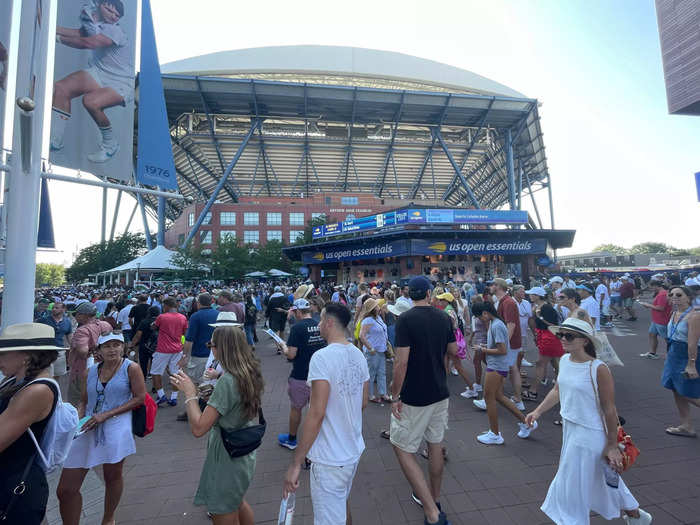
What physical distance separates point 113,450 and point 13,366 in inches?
52.7

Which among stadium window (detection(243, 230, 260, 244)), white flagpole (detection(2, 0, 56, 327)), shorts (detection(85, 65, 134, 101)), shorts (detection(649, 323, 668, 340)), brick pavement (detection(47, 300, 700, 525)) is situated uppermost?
stadium window (detection(243, 230, 260, 244))

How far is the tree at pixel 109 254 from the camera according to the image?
50.9 m

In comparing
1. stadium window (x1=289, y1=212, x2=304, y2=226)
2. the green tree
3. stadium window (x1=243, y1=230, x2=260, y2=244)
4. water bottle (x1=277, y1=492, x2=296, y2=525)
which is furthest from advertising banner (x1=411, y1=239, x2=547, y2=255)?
the green tree

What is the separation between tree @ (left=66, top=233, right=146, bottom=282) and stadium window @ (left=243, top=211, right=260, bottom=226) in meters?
19.0

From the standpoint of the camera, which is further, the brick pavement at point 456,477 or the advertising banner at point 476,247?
the advertising banner at point 476,247

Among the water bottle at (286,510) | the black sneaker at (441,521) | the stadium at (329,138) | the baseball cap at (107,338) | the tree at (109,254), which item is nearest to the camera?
the water bottle at (286,510)

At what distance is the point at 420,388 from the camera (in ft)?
9.61

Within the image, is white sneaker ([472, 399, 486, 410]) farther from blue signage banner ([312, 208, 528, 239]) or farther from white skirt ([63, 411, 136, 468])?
blue signage banner ([312, 208, 528, 239])

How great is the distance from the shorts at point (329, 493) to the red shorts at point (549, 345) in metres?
4.92

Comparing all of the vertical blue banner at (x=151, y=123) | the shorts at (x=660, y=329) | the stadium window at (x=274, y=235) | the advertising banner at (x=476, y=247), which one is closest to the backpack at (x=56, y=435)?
the vertical blue banner at (x=151, y=123)

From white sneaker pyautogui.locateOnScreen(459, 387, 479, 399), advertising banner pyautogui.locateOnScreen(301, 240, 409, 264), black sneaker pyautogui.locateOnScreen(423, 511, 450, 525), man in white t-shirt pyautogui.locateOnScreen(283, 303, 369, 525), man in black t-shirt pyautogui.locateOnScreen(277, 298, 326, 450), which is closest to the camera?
man in white t-shirt pyautogui.locateOnScreen(283, 303, 369, 525)

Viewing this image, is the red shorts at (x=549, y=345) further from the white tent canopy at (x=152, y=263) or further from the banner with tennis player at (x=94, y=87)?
the white tent canopy at (x=152, y=263)

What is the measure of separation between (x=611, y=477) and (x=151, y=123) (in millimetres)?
Answer: 8447

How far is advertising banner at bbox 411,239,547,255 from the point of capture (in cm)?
2886
